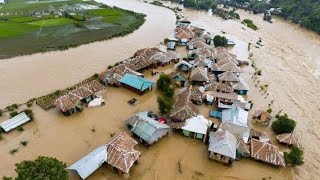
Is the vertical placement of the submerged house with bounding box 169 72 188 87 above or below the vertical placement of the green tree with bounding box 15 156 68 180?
below

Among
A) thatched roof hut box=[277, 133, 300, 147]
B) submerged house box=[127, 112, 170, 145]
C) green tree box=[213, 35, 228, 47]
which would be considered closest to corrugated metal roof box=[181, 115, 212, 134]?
submerged house box=[127, 112, 170, 145]

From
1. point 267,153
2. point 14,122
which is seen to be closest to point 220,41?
point 267,153

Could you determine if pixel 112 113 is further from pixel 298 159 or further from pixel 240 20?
pixel 240 20

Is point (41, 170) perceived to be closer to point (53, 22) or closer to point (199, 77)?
point (199, 77)

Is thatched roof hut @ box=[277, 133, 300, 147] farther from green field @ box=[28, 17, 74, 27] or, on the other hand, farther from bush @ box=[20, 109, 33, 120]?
green field @ box=[28, 17, 74, 27]

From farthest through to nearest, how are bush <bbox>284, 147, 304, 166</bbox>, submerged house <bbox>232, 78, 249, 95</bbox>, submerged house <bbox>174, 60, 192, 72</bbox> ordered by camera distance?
submerged house <bbox>174, 60, 192, 72</bbox>, submerged house <bbox>232, 78, 249, 95</bbox>, bush <bbox>284, 147, 304, 166</bbox>

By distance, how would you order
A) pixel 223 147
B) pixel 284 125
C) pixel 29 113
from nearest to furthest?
pixel 223 147, pixel 284 125, pixel 29 113

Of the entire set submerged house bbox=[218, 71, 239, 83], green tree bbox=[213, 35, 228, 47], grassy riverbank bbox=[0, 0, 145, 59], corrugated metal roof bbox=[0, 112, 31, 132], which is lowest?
corrugated metal roof bbox=[0, 112, 31, 132]

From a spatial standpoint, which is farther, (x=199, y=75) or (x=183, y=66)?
(x=183, y=66)
